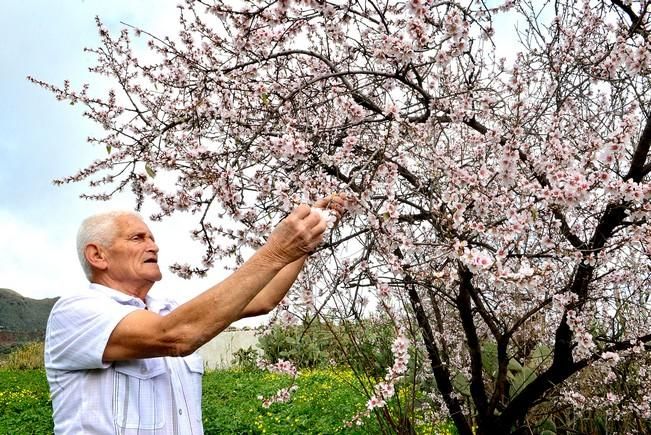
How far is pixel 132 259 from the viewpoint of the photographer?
2.17 metres

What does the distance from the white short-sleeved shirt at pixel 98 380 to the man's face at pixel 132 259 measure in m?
0.16

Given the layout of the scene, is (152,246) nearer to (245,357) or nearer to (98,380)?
(98,380)

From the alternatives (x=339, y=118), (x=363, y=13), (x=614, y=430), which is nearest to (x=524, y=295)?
(x=614, y=430)

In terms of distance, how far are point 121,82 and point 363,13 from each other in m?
1.82

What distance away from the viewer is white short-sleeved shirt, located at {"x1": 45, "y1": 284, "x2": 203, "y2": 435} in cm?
185

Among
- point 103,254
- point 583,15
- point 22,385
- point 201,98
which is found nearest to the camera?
point 103,254

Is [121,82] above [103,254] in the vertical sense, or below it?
above

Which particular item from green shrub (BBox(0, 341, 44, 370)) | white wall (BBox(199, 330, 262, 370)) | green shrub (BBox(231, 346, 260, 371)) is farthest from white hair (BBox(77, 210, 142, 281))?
green shrub (BBox(0, 341, 44, 370))

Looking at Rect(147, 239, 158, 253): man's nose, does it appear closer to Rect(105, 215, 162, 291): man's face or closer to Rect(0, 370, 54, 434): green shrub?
Rect(105, 215, 162, 291): man's face

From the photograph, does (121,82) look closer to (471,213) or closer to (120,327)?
(471,213)

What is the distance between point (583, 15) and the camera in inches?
172

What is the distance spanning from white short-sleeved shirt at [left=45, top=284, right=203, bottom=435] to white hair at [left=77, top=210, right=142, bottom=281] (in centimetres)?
21

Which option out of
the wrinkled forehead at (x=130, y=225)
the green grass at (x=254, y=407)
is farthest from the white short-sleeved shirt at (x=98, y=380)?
the green grass at (x=254, y=407)

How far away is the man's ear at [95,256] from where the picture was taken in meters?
2.16
